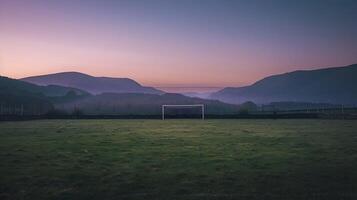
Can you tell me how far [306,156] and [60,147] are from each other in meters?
11.5

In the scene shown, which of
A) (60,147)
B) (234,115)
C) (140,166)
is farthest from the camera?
(234,115)

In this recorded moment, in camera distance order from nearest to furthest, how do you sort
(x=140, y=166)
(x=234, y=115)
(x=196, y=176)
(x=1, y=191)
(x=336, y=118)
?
(x=1, y=191) < (x=196, y=176) < (x=140, y=166) < (x=336, y=118) < (x=234, y=115)

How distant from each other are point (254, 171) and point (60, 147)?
35.5 ft

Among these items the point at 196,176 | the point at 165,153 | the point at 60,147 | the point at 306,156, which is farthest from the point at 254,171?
the point at 60,147

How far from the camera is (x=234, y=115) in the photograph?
56250mm

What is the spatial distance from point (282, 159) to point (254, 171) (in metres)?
2.99

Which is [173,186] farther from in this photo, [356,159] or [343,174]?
[356,159]

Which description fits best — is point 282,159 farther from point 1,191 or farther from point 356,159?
point 1,191

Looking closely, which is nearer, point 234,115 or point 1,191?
point 1,191

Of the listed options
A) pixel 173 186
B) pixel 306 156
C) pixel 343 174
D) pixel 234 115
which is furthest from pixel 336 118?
pixel 173 186

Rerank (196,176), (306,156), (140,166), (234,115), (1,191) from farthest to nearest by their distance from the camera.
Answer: (234,115), (306,156), (140,166), (196,176), (1,191)

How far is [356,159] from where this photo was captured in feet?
47.9

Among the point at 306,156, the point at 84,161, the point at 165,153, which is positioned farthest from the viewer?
the point at 165,153

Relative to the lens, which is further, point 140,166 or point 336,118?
point 336,118
